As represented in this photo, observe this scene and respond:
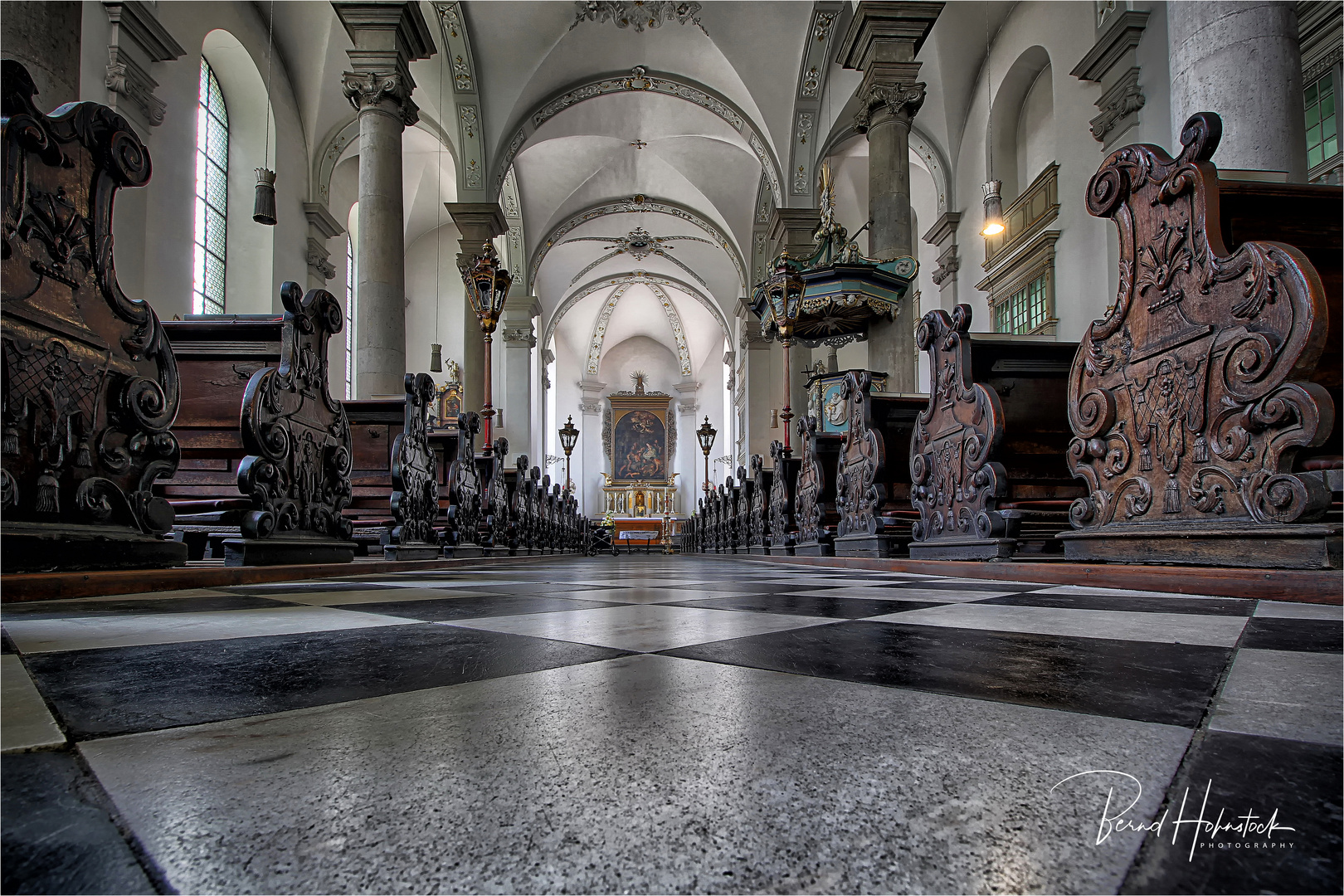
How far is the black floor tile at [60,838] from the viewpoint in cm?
24

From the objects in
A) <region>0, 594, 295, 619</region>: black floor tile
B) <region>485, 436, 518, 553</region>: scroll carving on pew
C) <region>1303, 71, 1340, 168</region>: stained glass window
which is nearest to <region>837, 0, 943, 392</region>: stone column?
<region>1303, 71, 1340, 168</region>: stained glass window

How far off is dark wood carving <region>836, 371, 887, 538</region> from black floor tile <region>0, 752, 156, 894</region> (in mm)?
3762

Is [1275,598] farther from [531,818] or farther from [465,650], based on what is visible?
[531,818]

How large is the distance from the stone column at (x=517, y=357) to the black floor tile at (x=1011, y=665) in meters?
15.7

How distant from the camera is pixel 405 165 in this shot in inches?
606

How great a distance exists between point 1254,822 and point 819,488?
4.66 m

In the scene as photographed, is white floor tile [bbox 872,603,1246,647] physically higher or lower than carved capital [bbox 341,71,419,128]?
lower

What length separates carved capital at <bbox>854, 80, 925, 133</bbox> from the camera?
7.68 meters

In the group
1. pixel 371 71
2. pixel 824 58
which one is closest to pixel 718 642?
pixel 371 71

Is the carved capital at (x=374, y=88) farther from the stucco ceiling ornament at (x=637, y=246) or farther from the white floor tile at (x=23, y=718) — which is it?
the stucco ceiling ornament at (x=637, y=246)

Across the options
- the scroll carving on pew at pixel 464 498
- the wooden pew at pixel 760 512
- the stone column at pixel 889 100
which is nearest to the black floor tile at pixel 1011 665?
the scroll carving on pew at pixel 464 498

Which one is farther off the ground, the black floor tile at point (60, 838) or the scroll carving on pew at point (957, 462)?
the scroll carving on pew at point (957, 462)

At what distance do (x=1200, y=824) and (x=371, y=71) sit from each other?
8.85 meters

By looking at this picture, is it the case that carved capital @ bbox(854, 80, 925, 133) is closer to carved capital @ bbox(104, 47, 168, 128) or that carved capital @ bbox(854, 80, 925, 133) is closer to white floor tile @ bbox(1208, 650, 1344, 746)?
carved capital @ bbox(104, 47, 168, 128)
